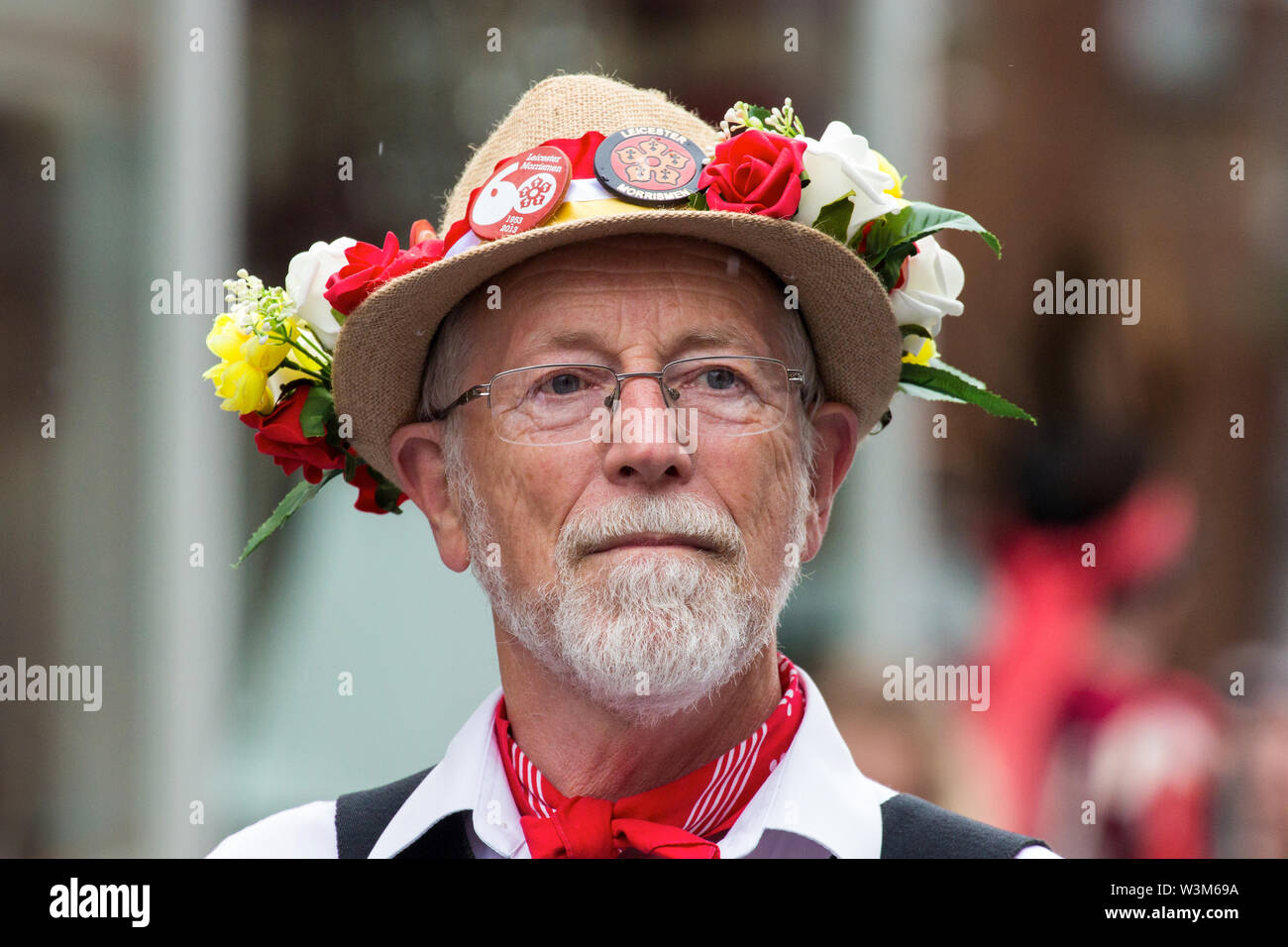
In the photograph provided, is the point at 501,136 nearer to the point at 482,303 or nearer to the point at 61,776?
the point at 482,303

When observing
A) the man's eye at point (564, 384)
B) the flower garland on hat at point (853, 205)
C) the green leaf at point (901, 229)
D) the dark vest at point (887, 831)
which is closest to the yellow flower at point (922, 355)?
the flower garland on hat at point (853, 205)

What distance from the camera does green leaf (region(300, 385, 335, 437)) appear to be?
289 cm

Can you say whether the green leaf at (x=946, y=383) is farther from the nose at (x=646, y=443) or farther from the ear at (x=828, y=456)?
the nose at (x=646, y=443)

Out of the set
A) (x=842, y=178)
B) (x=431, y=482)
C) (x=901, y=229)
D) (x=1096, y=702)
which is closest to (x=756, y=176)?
(x=842, y=178)

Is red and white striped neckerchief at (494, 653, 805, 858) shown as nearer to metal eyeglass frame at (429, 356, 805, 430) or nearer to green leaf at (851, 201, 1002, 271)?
metal eyeglass frame at (429, 356, 805, 430)

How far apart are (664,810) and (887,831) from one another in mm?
369

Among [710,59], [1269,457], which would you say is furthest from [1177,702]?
[710,59]

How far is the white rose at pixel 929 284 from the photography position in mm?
2779

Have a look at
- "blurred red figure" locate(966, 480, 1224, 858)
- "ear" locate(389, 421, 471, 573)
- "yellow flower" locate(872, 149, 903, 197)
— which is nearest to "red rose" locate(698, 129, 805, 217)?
"yellow flower" locate(872, 149, 903, 197)

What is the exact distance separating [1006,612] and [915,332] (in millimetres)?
2914

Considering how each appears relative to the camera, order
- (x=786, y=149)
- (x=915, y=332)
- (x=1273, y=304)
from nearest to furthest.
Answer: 1. (x=786, y=149)
2. (x=915, y=332)
3. (x=1273, y=304)

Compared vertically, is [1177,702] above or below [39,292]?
below

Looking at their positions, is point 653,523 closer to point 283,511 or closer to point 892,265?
point 892,265

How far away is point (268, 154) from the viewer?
5.80 metres
